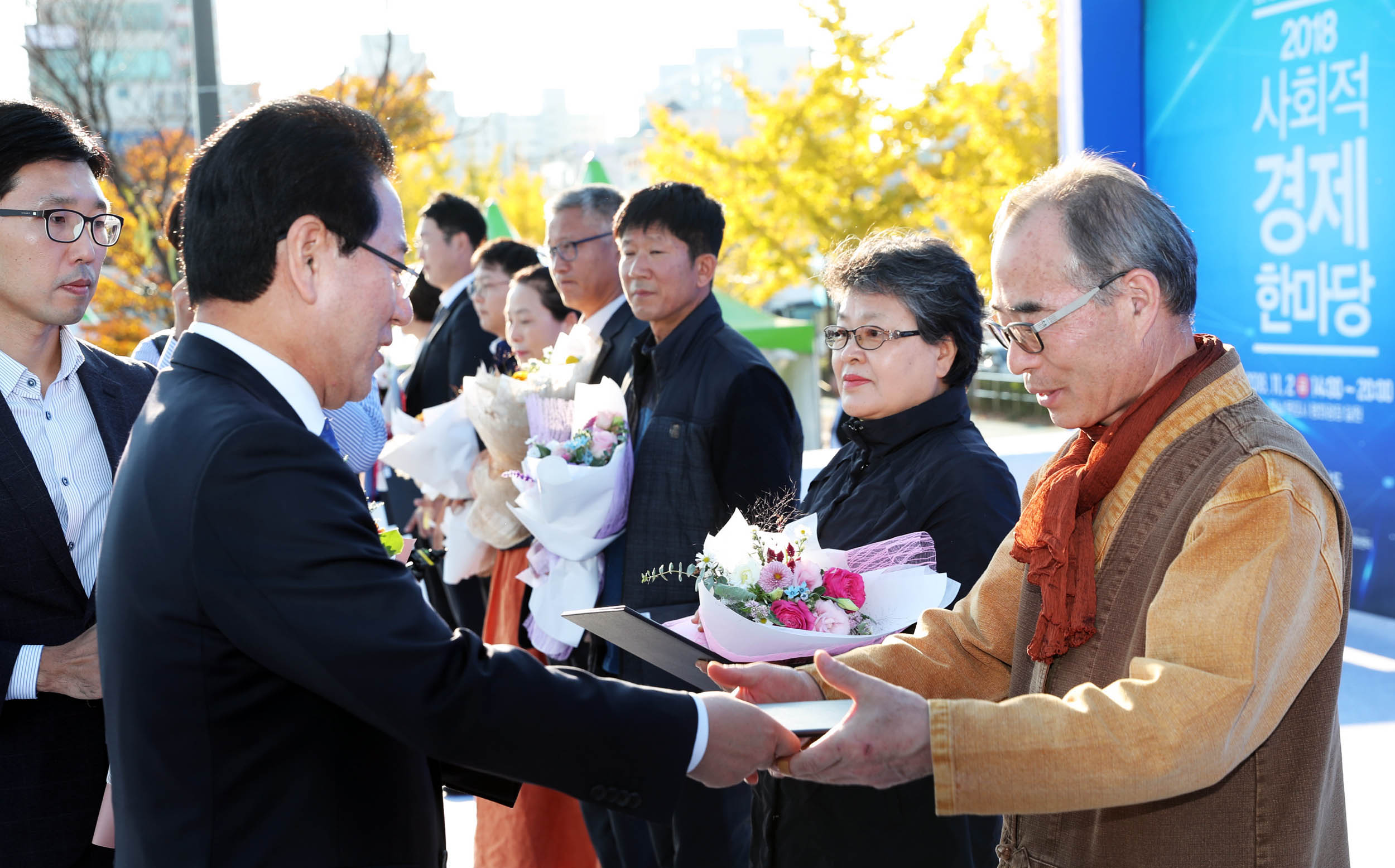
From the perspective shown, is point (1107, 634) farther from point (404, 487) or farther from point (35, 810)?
point (404, 487)

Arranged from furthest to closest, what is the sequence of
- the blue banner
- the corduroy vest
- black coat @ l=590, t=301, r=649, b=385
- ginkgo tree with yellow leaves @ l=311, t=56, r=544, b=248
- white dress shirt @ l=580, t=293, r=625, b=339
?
ginkgo tree with yellow leaves @ l=311, t=56, r=544, b=248, the blue banner, white dress shirt @ l=580, t=293, r=625, b=339, black coat @ l=590, t=301, r=649, b=385, the corduroy vest

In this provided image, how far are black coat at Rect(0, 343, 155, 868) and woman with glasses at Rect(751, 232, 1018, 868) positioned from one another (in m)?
1.42

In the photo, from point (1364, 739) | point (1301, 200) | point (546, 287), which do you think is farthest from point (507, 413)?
point (1301, 200)

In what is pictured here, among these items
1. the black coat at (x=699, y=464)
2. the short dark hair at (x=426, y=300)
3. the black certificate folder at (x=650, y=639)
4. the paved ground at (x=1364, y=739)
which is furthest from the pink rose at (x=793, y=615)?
the short dark hair at (x=426, y=300)

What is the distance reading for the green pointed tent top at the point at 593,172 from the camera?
23.3ft

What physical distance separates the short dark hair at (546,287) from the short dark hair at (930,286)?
90.3 inches

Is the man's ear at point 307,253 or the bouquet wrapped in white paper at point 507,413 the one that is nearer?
the man's ear at point 307,253

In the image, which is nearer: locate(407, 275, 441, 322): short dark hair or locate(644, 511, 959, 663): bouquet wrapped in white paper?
locate(644, 511, 959, 663): bouquet wrapped in white paper

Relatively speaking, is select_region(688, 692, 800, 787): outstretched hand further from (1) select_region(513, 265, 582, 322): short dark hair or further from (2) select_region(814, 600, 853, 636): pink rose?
(1) select_region(513, 265, 582, 322): short dark hair

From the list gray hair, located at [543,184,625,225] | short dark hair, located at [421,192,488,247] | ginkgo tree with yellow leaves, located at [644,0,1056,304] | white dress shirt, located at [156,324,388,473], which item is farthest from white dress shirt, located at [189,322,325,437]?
ginkgo tree with yellow leaves, located at [644,0,1056,304]

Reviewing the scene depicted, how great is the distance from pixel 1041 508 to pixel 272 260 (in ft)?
4.23

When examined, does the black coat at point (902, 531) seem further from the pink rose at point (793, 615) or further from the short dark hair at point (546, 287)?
the short dark hair at point (546, 287)

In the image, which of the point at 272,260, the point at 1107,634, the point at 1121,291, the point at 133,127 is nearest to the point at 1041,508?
the point at 1107,634

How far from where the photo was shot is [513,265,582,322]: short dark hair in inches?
197
